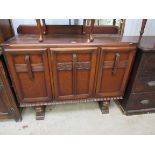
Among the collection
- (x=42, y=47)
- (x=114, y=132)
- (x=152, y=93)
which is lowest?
(x=114, y=132)

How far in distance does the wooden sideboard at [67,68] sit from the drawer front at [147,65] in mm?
108

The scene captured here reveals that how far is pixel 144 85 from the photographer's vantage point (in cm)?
144

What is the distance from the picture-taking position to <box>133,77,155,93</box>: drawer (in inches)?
55.4

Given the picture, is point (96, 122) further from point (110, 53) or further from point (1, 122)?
point (1, 122)

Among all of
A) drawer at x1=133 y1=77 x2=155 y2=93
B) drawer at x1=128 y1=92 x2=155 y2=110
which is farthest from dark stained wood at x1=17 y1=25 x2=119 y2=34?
drawer at x1=128 y1=92 x2=155 y2=110

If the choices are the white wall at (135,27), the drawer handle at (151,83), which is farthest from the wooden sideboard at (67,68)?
the white wall at (135,27)

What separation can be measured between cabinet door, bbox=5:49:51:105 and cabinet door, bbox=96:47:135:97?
1.70 ft

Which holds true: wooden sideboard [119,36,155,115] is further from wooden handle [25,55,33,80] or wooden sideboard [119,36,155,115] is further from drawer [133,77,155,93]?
wooden handle [25,55,33,80]

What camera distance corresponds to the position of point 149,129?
4.89ft

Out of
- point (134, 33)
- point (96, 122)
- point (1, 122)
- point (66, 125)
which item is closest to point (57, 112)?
point (66, 125)

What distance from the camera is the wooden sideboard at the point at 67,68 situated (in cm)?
116

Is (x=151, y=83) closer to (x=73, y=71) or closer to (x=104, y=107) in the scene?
(x=104, y=107)

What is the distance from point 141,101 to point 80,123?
0.73 meters

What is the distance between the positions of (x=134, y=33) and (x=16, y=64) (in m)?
1.59
